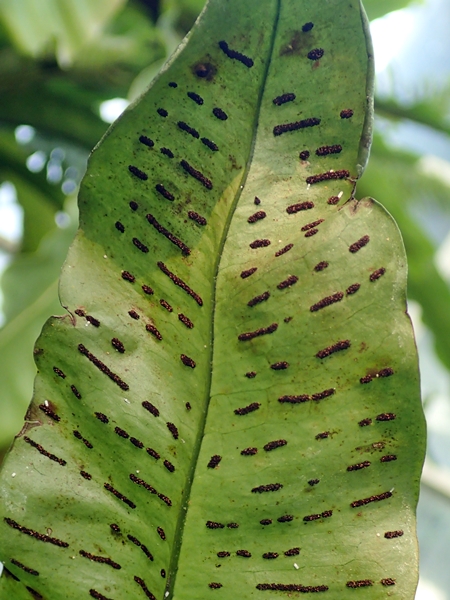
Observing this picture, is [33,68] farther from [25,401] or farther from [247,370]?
[247,370]

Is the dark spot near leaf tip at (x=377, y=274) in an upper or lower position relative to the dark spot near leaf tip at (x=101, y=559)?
upper

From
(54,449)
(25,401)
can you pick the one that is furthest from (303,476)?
(25,401)

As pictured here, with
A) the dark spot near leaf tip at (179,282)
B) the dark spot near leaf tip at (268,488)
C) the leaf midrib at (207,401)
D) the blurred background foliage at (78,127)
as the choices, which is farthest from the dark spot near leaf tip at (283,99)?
the blurred background foliage at (78,127)

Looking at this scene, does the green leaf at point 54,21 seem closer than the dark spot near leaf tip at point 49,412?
No

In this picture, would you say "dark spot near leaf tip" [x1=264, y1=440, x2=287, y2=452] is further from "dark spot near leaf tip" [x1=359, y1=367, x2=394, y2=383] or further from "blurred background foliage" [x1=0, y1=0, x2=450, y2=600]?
"blurred background foliage" [x1=0, y1=0, x2=450, y2=600]

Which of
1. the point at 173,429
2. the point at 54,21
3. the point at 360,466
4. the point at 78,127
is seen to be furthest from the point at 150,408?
the point at 78,127

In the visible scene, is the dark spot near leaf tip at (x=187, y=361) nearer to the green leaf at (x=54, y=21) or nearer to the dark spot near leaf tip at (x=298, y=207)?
the dark spot near leaf tip at (x=298, y=207)

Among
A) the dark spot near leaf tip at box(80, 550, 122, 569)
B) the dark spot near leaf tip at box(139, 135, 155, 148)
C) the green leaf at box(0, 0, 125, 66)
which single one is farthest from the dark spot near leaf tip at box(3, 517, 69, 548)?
the green leaf at box(0, 0, 125, 66)

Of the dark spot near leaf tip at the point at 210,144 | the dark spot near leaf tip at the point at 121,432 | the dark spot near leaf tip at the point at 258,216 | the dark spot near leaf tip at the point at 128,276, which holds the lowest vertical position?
the dark spot near leaf tip at the point at 121,432
